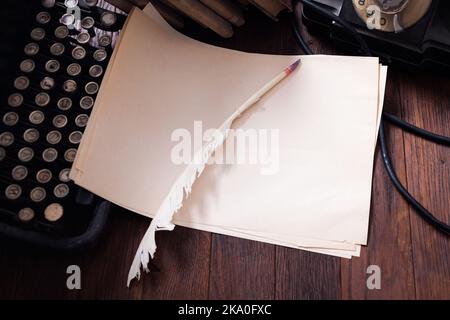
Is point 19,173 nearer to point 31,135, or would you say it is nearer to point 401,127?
point 31,135

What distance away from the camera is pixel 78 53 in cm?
73

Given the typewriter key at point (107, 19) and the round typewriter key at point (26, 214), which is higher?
the typewriter key at point (107, 19)

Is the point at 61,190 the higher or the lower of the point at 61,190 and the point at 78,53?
the lower

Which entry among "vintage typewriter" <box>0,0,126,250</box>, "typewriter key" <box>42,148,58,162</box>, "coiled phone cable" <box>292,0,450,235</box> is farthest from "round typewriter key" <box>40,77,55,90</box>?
"coiled phone cable" <box>292,0,450,235</box>

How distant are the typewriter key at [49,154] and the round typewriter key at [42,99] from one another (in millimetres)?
79

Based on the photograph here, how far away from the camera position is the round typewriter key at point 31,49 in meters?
0.71

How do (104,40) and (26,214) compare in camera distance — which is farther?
(104,40)

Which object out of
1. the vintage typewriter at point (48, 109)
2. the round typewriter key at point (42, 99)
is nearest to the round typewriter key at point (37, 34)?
the vintage typewriter at point (48, 109)

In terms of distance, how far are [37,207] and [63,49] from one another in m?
0.28

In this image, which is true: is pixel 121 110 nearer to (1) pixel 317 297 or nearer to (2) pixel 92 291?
(2) pixel 92 291

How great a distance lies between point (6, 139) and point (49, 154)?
0.23 ft

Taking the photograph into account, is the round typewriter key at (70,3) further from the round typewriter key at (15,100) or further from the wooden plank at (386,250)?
the wooden plank at (386,250)

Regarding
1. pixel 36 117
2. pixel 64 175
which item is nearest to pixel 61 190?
pixel 64 175

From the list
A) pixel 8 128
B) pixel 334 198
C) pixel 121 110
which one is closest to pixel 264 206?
pixel 334 198
